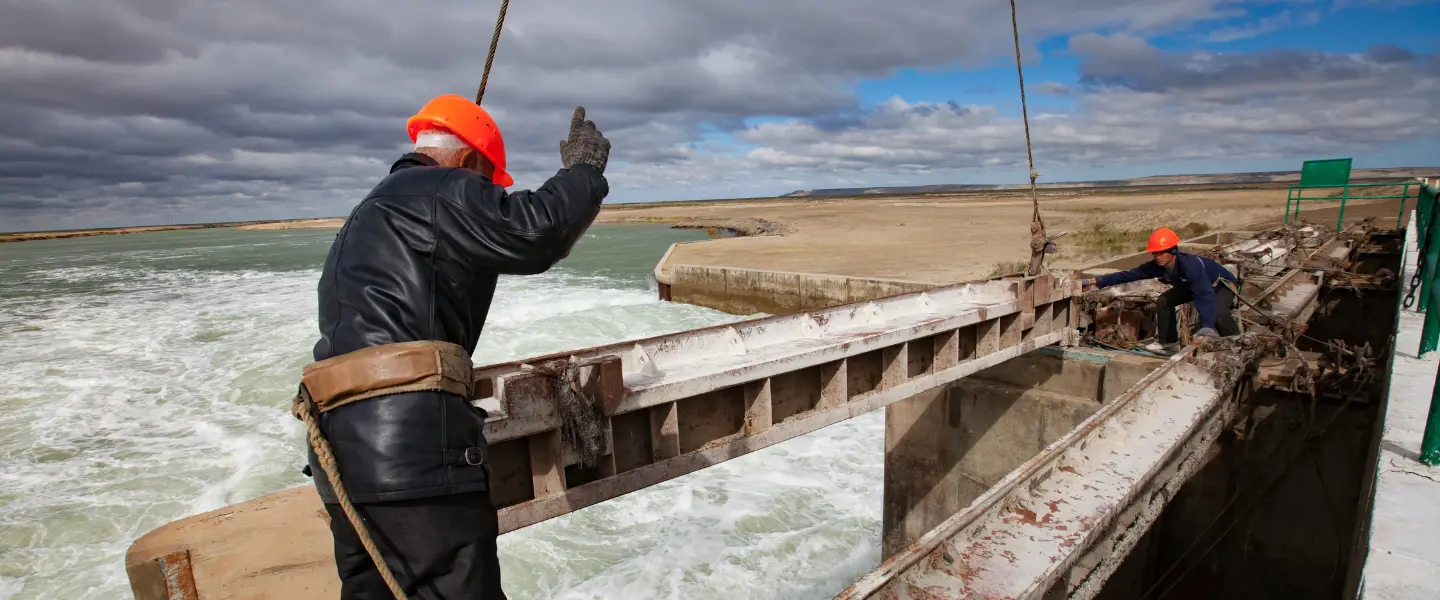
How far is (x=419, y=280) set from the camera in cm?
206

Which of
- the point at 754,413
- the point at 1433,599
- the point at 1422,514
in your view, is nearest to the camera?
the point at 1433,599

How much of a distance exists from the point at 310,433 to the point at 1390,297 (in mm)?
14243

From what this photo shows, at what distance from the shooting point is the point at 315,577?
3.17 m

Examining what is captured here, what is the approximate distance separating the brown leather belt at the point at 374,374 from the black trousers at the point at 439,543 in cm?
32

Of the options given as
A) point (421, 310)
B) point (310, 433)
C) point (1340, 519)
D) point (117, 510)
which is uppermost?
point (421, 310)

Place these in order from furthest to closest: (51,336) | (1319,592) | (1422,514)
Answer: (51,336) < (1319,592) < (1422,514)

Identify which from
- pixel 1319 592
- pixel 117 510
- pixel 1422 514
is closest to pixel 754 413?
pixel 1422 514

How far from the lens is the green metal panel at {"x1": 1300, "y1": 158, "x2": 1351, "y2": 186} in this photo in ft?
60.5

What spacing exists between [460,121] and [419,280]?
1.94 ft

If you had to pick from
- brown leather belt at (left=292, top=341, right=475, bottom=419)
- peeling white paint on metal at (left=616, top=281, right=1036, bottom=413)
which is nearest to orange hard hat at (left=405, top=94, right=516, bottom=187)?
brown leather belt at (left=292, top=341, right=475, bottom=419)

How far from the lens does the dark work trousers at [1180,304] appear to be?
7.14 m

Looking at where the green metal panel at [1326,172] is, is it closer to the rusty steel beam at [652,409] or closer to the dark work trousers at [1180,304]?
the dark work trousers at [1180,304]

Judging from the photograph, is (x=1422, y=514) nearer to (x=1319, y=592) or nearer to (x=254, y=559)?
(x=1319, y=592)

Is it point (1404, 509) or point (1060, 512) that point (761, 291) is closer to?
point (1060, 512)
